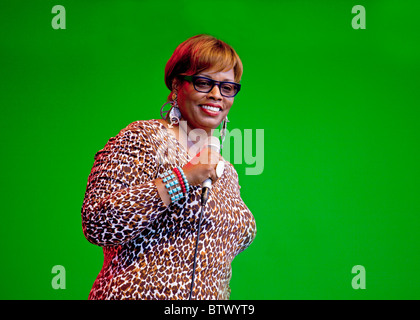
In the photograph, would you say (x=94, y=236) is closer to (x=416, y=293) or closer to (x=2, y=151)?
(x=2, y=151)

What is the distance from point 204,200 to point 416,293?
237 cm

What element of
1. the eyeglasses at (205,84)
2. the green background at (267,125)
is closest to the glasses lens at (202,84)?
the eyeglasses at (205,84)

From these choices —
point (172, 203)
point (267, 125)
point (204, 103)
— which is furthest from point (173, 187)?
point (267, 125)

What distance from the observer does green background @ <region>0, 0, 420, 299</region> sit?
272 cm

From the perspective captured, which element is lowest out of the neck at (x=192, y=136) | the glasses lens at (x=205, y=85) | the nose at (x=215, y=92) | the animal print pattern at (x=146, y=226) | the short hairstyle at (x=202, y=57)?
the animal print pattern at (x=146, y=226)

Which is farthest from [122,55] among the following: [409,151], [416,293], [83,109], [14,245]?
[416,293]

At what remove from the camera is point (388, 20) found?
2994 millimetres

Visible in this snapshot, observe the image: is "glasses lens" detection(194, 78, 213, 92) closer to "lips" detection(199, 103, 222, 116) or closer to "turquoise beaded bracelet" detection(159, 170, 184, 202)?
"lips" detection(199, 103, 222, 116)

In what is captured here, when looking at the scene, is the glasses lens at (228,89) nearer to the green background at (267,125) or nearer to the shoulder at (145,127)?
the shoulder at (145,127)

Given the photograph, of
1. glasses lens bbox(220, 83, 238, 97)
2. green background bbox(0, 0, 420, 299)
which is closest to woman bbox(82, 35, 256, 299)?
glasses lens bbox(220, 83, 238, 97)

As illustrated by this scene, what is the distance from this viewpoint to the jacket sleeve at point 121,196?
1.20 meters

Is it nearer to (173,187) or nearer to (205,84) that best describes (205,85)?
(205,84)

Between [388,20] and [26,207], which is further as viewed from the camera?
[388,20]
